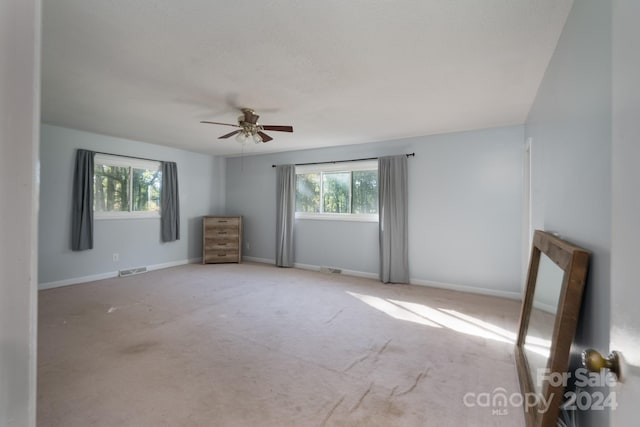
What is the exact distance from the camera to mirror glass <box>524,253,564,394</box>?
1550 mm

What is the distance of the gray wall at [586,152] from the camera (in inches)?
42.9

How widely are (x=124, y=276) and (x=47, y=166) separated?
77.0 inches

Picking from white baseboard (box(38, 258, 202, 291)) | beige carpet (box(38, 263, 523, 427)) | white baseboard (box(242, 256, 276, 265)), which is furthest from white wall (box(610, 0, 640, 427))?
white baseboard (box(38, 258, 202, 291))

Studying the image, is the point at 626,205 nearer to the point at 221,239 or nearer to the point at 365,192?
the point at 365,192

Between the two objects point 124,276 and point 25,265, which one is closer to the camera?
point 25,265

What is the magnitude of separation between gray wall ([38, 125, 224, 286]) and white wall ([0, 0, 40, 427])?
4.17 m

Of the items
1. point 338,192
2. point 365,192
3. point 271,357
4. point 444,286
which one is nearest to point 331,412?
point 271,357

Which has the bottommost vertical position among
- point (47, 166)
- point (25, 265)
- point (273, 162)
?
point (25, 265)

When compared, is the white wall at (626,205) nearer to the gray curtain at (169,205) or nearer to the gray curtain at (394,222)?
the gray curtain at (394,222)

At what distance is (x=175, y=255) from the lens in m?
5.77

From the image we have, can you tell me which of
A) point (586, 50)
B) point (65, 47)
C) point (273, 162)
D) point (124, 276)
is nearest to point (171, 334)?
point (65, 47)

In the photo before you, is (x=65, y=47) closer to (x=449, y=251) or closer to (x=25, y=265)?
(x=25, y=265)

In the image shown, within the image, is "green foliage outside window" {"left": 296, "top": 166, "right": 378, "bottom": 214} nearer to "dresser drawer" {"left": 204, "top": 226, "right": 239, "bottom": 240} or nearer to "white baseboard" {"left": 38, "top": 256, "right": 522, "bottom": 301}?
"white baseboard" {"left": 38, "top": 256, "right": 522, "bottom": 301}

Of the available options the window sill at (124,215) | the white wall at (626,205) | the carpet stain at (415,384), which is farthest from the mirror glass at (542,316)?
the window sill at (124,215)
